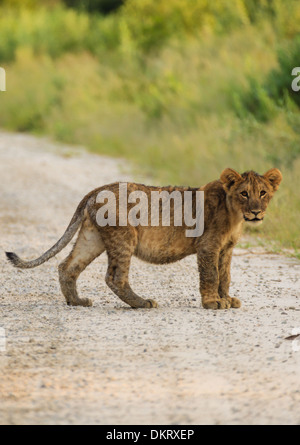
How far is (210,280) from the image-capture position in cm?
668

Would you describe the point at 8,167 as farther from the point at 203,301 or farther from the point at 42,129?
the point at 203,301

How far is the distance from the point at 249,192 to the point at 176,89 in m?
11.4

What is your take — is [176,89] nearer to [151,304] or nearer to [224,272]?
[224,272]

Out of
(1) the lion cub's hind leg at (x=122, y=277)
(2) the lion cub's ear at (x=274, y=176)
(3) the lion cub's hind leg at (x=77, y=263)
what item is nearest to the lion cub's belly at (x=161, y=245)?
(1) the lion cub's hind leg at (x=122, y=277)

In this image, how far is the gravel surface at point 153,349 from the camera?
14.9 ft

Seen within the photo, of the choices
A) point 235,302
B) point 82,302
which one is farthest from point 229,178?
point 82,302

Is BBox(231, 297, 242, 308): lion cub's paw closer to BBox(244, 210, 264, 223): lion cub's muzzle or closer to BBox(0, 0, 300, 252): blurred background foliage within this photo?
BBox(244, 210, 264, 223): lion cub's muzzle

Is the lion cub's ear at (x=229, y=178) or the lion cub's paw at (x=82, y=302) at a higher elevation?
the lion cub's ear at (x=229, y=178)

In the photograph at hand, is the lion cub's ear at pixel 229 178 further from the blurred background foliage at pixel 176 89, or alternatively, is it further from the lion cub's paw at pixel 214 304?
the blurred background foliage at pixel 176 89

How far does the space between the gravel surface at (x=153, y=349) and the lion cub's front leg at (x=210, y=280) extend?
0.09 meters

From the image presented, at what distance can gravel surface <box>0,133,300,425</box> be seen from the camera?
14.9 feet

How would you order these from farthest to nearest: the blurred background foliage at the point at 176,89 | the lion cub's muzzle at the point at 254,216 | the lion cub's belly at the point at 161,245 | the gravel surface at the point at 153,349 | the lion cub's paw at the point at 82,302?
1. the blurred background foliage at the point at 176,89
2. the lion cub's paw at the point at 82,302
3. the lion cub's belly at the point at 161,245
4. the lion cub's muzzle at the point at 254,216
5. the gravel surface at the point at 153,349

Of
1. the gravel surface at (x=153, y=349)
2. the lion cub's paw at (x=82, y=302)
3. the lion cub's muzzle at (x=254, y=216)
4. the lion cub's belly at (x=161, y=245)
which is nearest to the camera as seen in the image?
the gravel surface at (x=153, y=349)

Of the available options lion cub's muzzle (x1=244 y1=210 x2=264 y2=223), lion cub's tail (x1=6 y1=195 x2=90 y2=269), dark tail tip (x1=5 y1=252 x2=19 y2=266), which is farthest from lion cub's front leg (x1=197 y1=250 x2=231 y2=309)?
dark tail tip (x1=5 y1=252 x2=19 y2=266)
